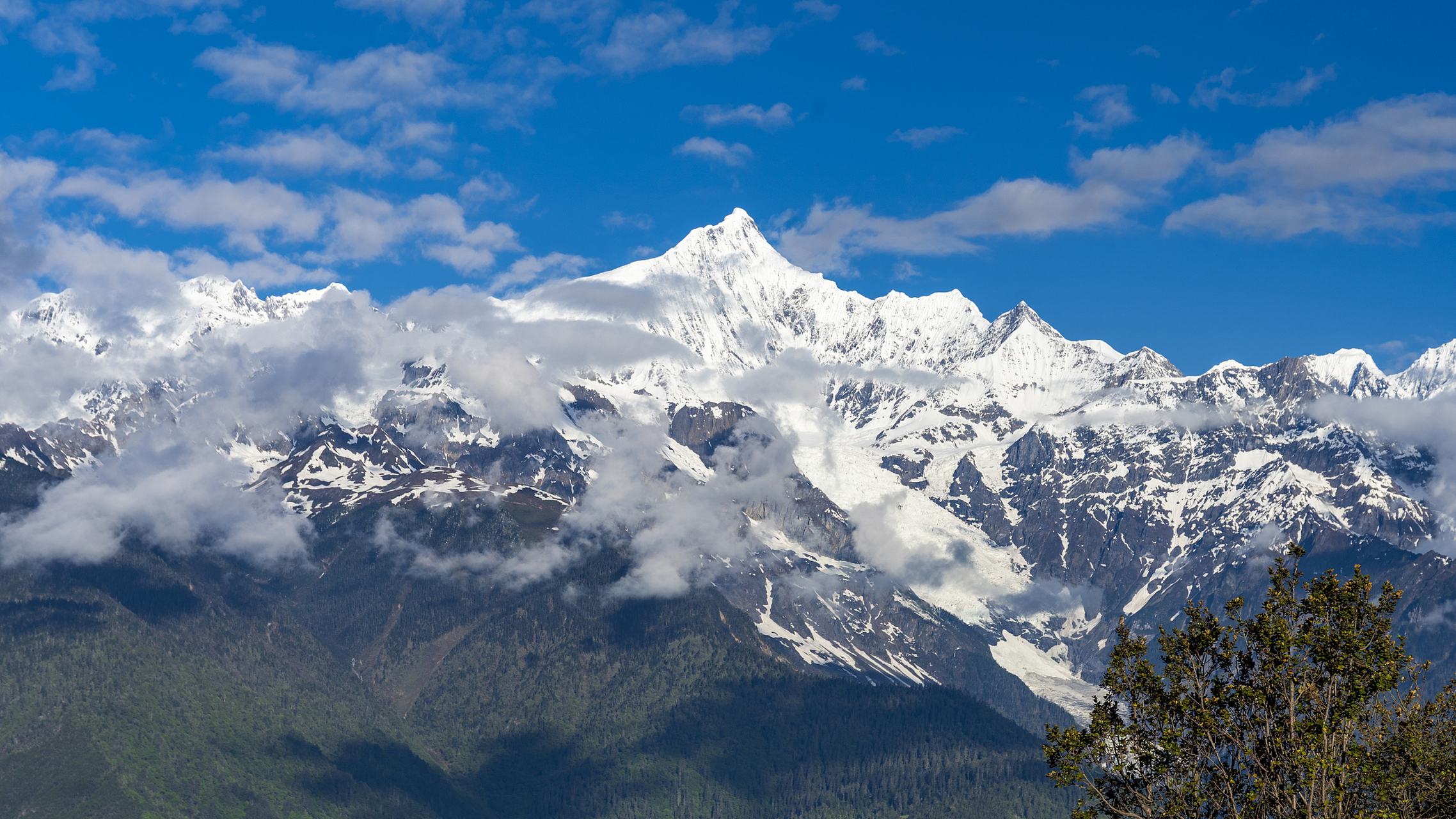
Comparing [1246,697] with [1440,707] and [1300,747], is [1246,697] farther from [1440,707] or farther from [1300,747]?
[1440,707]

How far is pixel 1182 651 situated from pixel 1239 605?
688cm

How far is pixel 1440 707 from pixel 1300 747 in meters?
9.10

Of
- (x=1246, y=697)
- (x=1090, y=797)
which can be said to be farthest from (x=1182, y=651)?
(x=1090, y=797)

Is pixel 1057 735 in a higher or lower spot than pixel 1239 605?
lower

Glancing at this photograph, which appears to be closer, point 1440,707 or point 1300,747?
point 1300,747

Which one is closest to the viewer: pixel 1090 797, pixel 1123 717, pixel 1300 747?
pixel 1300 747

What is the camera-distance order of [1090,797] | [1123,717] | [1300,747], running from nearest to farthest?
[1300,747], [1090,797], [1123,717]

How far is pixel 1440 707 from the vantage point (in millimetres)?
55656

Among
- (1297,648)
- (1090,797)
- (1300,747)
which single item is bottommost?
(1090,797)

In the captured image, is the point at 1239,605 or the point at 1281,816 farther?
the point at 1239,605

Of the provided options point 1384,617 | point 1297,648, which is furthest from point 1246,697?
point 1384,617

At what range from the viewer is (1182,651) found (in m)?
53.6

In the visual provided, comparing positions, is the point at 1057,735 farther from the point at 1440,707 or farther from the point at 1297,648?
the point at 1440,707

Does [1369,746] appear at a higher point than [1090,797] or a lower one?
higher
